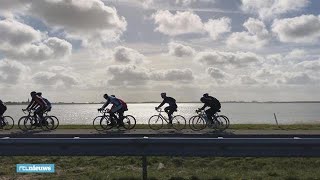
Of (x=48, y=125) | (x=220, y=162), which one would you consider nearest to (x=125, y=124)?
(x=48, y=125)

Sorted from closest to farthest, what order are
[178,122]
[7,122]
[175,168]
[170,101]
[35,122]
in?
[175,168] → [35,122] → [170,101] → [178,122] → [7,122]

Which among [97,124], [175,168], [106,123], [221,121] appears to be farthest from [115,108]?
[175,168]

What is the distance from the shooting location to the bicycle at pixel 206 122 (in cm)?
2181

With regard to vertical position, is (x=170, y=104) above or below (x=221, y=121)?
above

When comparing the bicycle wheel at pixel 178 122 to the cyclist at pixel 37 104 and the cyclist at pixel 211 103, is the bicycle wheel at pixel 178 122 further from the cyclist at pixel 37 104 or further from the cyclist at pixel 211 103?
the cyclist at pixel 37 104

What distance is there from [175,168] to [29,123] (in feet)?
45.7

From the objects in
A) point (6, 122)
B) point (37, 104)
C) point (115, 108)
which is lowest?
point (6, 122)

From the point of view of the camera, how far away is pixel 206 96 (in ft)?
70.2

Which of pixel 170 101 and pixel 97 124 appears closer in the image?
pixel 170 101

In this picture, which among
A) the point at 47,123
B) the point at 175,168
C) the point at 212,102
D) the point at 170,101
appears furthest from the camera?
the point at 170,101

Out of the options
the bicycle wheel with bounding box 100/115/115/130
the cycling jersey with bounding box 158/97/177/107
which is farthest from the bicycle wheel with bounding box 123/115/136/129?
the cycling jersey with bounding box 158/97/177/107

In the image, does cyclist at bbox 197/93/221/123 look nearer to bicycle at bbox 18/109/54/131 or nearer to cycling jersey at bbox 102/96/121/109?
cycling jersey at bbox 102/96/121/109

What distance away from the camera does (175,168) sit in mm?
10250

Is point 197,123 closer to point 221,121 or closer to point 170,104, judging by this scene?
point 221,121
